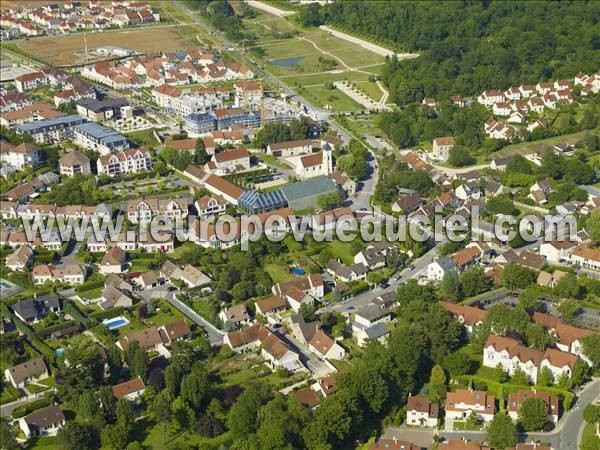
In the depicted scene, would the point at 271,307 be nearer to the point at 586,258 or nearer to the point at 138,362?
the point at 138,362

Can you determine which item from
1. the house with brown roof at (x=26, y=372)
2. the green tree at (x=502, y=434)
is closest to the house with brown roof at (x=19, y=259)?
the house with brown roof at (x=26, y=372)

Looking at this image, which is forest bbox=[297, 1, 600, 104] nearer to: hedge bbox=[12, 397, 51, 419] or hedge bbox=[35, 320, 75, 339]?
hedge bbox=[35, 320, 75, 339]

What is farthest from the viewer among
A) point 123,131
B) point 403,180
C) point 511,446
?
point 123,131

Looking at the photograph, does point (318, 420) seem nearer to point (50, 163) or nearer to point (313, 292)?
point (313, 292)

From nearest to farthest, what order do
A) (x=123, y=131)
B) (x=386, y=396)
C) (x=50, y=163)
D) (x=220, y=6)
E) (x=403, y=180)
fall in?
(x=386, y=396) → (x=403, y=180) → (x=50, y=163) → (x=123, y=131) → (x=220, y=6)

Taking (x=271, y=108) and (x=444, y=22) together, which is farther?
(x=444, y=22)

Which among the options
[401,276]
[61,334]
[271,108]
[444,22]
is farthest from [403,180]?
[444,22]

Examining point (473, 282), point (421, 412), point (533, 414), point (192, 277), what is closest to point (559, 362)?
point (533, 414)
